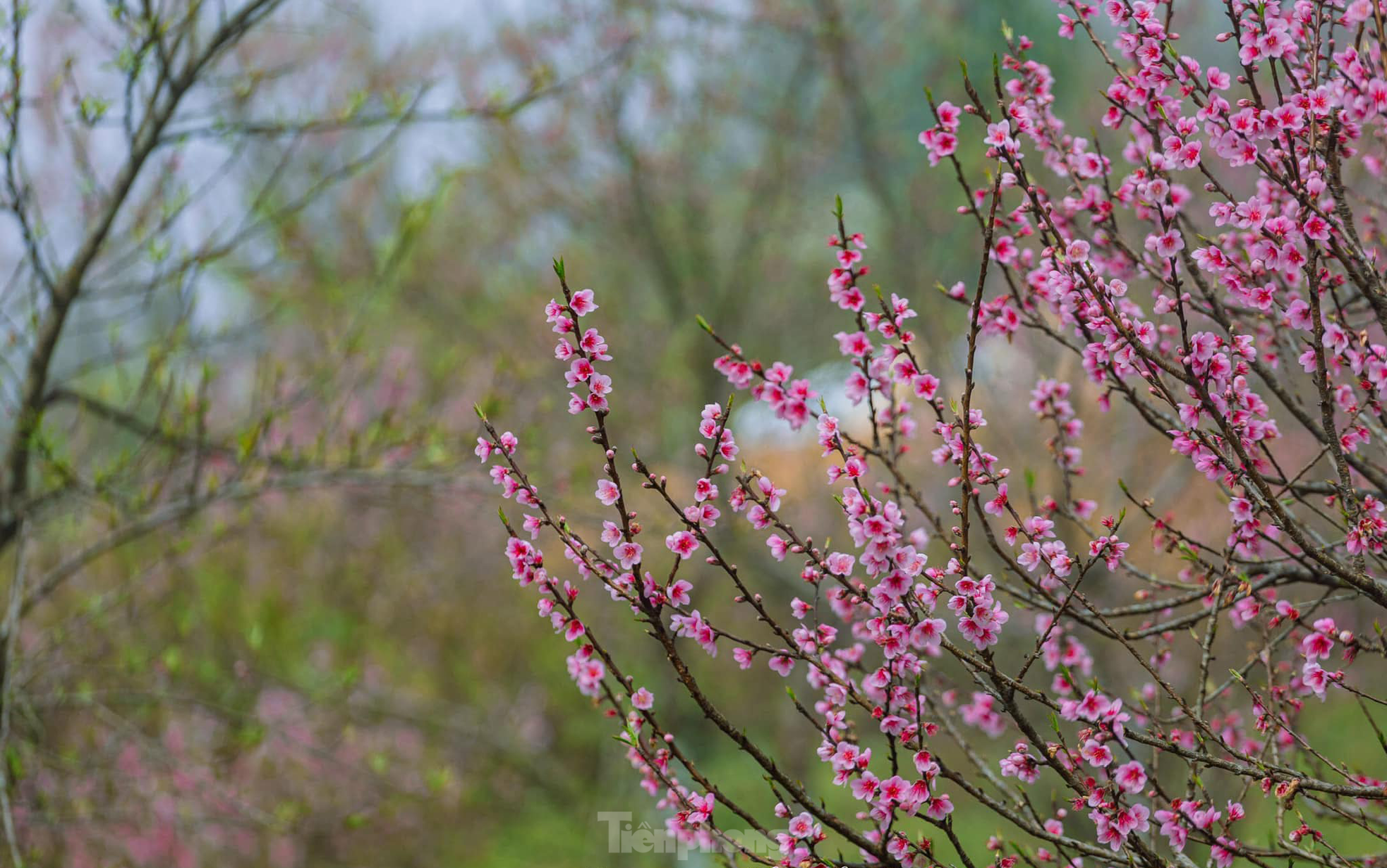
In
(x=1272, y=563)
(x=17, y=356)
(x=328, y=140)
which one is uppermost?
(x=328, y=140)

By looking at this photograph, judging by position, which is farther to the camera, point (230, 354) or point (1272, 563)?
point (230, 354)

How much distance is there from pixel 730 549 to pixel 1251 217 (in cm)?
517

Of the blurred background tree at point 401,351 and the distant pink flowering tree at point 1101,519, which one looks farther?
the blurred background tree at point 401,351

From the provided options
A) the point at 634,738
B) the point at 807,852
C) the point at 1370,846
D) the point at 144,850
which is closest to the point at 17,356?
the point at 634,738

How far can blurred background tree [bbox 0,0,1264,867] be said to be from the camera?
338 cm

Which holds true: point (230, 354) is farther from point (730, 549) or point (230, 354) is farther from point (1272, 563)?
point (1272, 563)

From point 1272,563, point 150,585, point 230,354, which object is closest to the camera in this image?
point 1272,563

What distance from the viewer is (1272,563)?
6.75ft

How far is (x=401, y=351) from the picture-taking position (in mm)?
8516

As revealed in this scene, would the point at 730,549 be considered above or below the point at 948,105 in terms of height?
above

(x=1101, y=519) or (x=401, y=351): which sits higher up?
(x=401, y=351)

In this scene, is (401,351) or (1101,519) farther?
(401,351)

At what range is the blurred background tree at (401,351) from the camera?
338 centimetres

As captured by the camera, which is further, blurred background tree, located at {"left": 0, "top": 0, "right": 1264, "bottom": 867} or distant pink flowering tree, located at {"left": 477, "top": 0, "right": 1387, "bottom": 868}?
blurred background tree, located at {"left": 0, "top": 0, "right": 1264, "bottom": 867}
